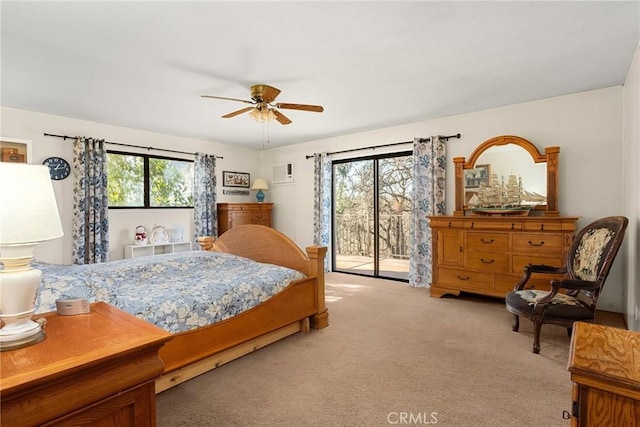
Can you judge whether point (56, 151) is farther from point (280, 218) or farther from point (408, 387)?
point (408, 387)

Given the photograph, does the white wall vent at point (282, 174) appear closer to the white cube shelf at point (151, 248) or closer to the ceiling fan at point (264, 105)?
the white cube shelf at point (151, 248)

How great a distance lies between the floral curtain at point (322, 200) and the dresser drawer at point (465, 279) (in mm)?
2270

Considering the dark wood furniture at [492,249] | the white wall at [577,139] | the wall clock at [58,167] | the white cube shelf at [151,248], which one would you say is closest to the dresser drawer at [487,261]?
the dark wood furniture at [492,249]

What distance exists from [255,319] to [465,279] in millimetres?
2691

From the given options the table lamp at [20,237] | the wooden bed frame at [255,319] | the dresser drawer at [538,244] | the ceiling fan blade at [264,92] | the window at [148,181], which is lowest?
the wooden bed frame at [255,319]

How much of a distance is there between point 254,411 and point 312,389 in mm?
400

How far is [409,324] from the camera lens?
3.32 m

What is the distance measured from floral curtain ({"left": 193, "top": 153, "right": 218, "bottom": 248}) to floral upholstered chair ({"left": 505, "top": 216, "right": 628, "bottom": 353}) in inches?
186

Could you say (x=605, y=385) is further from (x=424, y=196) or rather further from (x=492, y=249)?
(x=424, y=196)

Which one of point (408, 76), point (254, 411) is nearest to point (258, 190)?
point (408, 76)

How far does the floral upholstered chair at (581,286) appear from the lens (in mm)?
2562

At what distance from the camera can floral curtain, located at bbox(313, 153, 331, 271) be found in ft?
19.5

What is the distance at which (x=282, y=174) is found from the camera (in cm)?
670

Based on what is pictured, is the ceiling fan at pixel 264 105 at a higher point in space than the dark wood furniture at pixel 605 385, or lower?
higher
